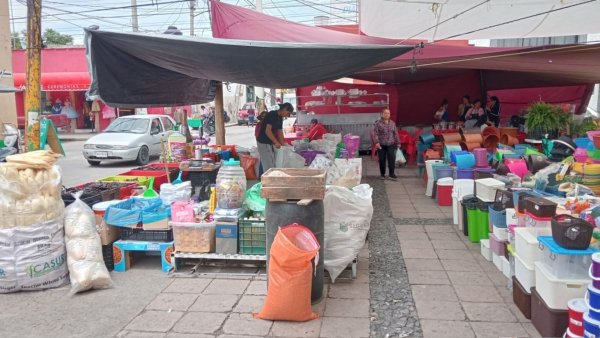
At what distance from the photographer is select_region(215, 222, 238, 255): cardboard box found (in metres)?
5.23

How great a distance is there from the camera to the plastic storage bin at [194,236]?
5281 mm

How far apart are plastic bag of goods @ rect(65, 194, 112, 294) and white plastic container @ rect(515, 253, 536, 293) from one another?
4.02m

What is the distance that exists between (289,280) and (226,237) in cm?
154

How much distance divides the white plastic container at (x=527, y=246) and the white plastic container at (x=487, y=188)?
1768 millimetres

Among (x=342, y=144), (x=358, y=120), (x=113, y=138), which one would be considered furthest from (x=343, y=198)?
(x=113, y=138)

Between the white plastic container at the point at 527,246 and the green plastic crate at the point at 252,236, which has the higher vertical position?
the white plastic container at the point at 527,246

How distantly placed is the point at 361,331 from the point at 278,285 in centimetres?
79

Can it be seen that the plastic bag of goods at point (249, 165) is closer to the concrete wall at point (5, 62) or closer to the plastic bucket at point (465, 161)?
the plastic bucket at point (465, 161)

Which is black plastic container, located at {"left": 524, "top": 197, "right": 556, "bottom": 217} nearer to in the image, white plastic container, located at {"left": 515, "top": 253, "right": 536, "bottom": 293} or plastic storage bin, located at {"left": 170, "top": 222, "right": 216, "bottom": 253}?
white plastic container, located at {"left": 515, "top": 253, "right": 536, "bottom": 293}

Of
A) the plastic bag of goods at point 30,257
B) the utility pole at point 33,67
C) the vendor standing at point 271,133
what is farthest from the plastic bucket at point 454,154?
the utility pole at point 33,67

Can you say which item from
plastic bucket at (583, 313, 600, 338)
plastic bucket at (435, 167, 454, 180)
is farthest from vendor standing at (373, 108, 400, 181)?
plastic bucket at (583, 313, 600, 338)

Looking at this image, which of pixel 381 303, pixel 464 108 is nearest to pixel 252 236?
pixel 381 303

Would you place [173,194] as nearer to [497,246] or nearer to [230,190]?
[230,190]

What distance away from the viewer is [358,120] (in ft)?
48.5
